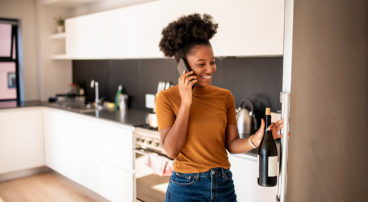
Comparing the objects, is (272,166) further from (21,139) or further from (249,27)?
(21,139)

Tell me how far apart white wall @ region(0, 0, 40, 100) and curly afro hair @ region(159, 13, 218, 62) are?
3671mm

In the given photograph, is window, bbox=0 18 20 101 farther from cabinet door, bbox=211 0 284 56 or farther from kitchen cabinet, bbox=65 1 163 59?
cabinet door, bbox=211 0 284 56

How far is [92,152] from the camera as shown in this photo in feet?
10.5

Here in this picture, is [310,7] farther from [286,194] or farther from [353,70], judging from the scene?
[286,194]

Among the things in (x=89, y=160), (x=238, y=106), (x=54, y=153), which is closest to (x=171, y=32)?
(x=238, y=106)

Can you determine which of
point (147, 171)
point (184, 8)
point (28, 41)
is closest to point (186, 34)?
point (184, 8)

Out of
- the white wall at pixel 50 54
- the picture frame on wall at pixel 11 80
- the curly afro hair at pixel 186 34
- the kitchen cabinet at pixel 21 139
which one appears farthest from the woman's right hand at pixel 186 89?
the picture frame on wall at pixel 11 80

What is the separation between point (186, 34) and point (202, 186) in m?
0.63

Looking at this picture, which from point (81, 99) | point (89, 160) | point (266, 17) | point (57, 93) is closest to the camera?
point (266, 17)

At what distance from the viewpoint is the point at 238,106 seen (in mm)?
2662

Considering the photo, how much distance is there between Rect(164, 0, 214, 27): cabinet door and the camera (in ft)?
7.77

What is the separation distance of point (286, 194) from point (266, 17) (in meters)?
1.27

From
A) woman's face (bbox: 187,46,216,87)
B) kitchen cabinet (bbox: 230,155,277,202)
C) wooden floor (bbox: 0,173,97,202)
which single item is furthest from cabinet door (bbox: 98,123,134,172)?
woman's face (bbox: 187,46,216,87)

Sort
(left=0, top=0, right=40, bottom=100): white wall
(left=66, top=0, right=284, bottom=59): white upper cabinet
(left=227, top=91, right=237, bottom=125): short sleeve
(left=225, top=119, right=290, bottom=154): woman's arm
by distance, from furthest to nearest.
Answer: (left=0, top=0, right=40, bottom=100): white wall
(left=66, top=0, right=284, bottom=59): white upper cabinet
(left=227, top=91, right=237, bottom=125): short sleeve
(left=225, top=119, right=290, bottom=154): woman's arm
